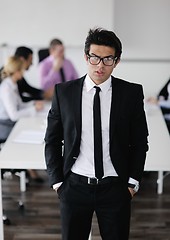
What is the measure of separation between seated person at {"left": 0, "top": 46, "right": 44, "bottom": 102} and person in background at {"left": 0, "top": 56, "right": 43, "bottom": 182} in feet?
0.23

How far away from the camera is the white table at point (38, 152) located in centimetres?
271

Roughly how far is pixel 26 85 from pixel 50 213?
1.55 metres

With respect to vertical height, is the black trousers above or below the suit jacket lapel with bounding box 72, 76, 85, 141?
below

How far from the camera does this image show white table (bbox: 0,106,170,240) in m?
2.71

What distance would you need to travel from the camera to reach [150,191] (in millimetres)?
3787

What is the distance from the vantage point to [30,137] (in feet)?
10.4

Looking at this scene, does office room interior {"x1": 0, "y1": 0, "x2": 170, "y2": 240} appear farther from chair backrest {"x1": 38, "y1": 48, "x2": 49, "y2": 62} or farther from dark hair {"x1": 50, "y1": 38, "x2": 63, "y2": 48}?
dark hair {"x1": 50, "y1": 38, "x2": 63, "y2": 48}

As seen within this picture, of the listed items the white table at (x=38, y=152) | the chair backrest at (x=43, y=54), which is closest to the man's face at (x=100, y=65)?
the white table at (x=38, y=152)

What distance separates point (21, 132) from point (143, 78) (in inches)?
99.9

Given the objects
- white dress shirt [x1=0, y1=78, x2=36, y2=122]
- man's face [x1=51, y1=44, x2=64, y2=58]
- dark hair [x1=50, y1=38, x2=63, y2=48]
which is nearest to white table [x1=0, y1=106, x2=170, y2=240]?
white dress shirt [x1=0, y1=78, x2=36, y2=122]

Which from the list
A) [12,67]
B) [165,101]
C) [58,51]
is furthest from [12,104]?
[165,101]

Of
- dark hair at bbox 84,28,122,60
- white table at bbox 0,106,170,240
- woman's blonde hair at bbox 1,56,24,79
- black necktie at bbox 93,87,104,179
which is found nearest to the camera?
dark hair at bbox 84,28,122,60

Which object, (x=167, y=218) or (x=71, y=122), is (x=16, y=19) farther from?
(x=71, y=122)

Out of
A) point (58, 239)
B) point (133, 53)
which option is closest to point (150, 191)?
point (58, 239)
